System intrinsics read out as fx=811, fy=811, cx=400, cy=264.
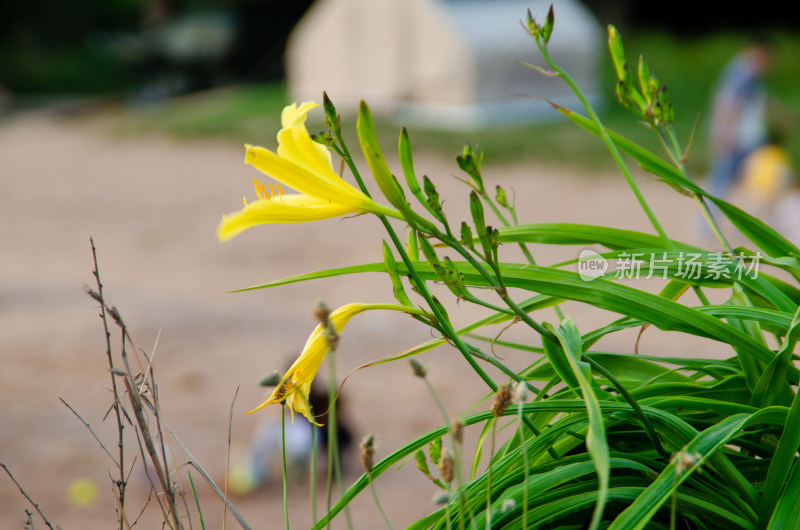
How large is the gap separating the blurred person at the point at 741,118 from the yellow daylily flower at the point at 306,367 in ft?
19.8

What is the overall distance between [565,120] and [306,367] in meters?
11.2

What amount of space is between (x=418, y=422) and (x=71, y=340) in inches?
94.1

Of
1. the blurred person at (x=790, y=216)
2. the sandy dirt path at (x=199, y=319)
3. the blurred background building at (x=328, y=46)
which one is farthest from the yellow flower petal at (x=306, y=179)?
the blurred person at (x=790, y=216)

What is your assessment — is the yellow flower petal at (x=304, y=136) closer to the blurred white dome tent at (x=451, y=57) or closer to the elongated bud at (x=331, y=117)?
the elongated bud at (x=331, y=117)

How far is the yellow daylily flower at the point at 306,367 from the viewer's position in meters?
0.86

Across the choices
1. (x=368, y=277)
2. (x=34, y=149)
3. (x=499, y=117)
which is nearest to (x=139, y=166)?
(x=34, y=149)

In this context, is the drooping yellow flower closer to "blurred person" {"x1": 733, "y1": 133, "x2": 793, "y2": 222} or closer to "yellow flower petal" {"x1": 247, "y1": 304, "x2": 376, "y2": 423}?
"yellow flower petal" {"x1": 247, "y1": 304, "x2": 376, "y2": 423}

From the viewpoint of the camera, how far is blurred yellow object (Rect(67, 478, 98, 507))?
10.6 feet

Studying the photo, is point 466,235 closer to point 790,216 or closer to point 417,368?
point 417,368

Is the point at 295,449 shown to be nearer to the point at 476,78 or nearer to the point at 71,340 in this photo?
the point at 71,340

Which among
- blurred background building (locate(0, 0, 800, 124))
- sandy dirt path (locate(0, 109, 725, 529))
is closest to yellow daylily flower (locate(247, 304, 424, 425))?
sandy dirt path (locate(0, 109, 725, 529))

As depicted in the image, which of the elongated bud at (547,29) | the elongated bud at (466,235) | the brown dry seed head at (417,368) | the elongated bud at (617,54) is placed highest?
the elongated bud at (547,29)

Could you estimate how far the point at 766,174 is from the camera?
21.0 feet

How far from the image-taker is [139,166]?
11.6 m
